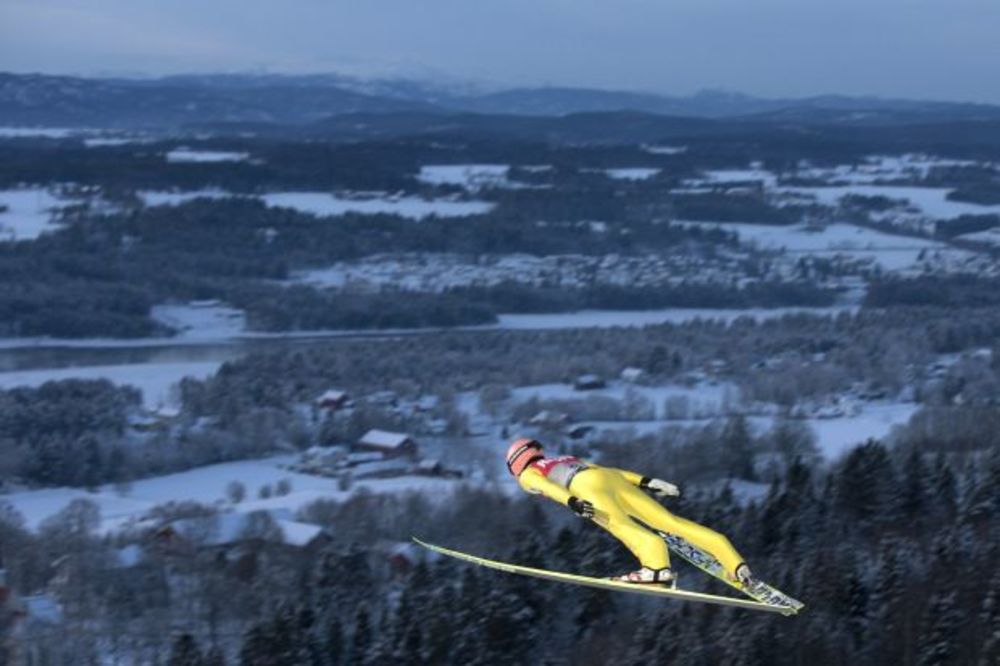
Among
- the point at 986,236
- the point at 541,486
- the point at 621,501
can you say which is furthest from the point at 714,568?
the point at 986,236

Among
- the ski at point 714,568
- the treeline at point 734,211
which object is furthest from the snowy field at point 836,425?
the treeline at point 734,211

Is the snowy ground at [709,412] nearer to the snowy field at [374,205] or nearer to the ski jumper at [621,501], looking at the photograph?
the ski jumper at [621,501]

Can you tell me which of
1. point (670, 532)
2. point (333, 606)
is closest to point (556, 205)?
point (333, 606)

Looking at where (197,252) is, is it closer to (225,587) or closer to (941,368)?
(941,368)

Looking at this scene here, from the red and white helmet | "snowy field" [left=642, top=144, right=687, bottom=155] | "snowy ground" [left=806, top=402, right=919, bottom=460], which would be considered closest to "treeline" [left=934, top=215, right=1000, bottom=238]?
"snowy field" [left=642, top=144, right=687, bottom=155]

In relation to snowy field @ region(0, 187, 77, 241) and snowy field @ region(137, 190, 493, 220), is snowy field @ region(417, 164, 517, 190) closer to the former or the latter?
snowy field @ region(137, 190, 493, 220)

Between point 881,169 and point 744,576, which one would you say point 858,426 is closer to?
point 744,576
